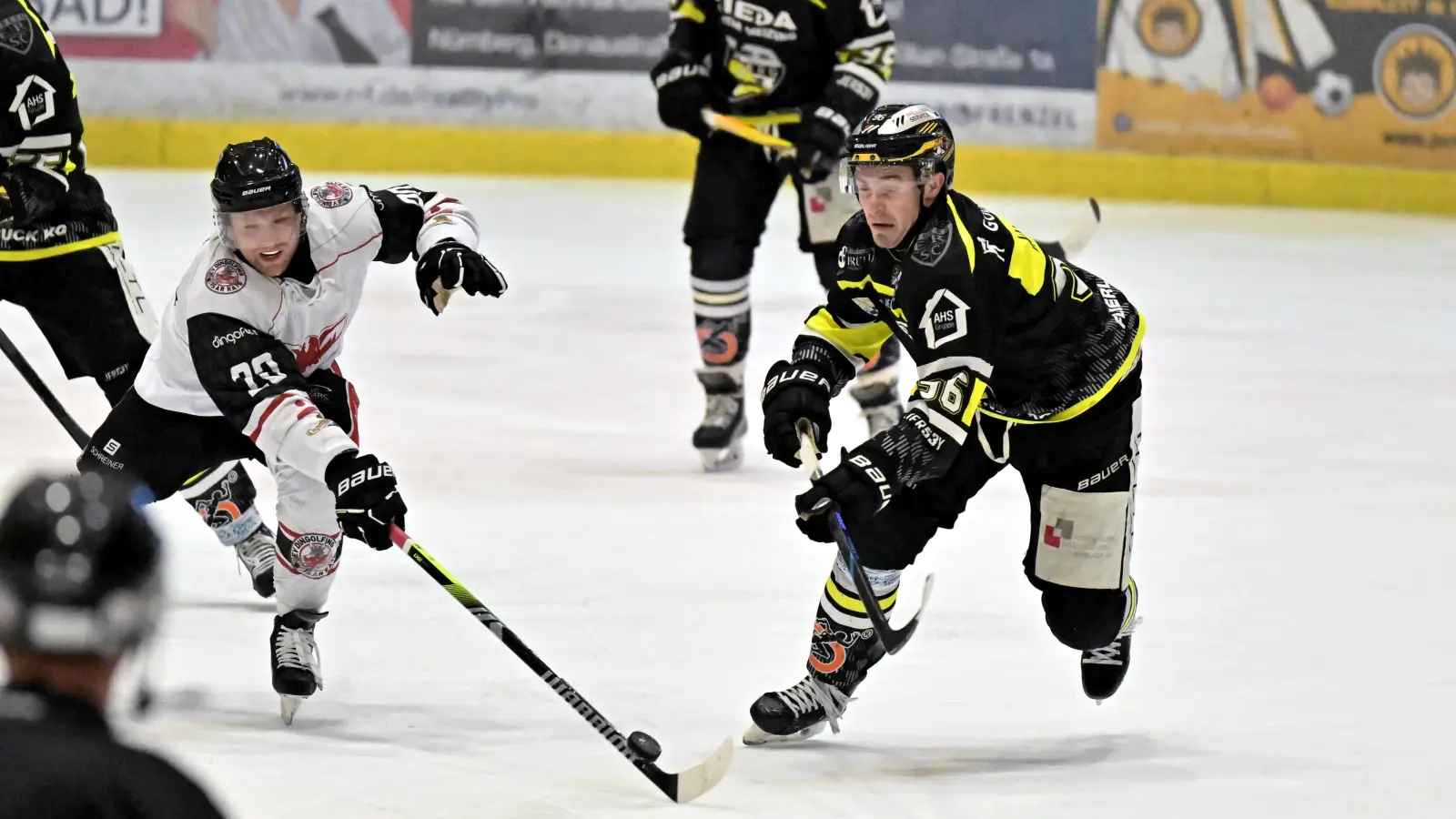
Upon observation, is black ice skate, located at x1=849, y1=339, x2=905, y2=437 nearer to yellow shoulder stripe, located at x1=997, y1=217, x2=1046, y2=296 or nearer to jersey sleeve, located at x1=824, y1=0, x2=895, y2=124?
jersey sleeve, located at x1=824, y1=0, x2=895, y2=124

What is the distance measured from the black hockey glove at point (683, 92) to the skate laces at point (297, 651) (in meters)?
2.56

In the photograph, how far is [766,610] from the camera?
3889 mm

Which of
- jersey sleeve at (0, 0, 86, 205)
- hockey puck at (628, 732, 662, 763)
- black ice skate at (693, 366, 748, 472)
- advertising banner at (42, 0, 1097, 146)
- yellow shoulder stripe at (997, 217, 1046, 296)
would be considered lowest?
advertising banner at (42, 0, 1097, 146)

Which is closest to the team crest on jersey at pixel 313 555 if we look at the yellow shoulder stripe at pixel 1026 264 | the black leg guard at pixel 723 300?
the yellow shoulder stripe at pixel 1026 264

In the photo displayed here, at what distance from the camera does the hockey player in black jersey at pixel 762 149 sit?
5.41 meters

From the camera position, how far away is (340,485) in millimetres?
2840

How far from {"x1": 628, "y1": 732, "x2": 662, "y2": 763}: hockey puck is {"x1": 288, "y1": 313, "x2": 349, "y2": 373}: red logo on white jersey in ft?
2.75

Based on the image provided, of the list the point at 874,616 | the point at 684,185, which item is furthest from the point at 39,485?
the point at 684,185

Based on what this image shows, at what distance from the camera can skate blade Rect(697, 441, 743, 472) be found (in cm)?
520

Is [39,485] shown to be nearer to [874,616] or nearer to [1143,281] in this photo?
[874,616]

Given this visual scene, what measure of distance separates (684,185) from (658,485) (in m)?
5.72

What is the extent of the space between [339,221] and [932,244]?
0.98 meters

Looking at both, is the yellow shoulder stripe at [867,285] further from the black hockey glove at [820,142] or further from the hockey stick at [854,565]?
the black hockey glove at [820,142]

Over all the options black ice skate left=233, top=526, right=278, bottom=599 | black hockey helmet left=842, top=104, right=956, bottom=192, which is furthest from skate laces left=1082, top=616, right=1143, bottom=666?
black ice skate left=233, top=526, right=278, bottom=599
